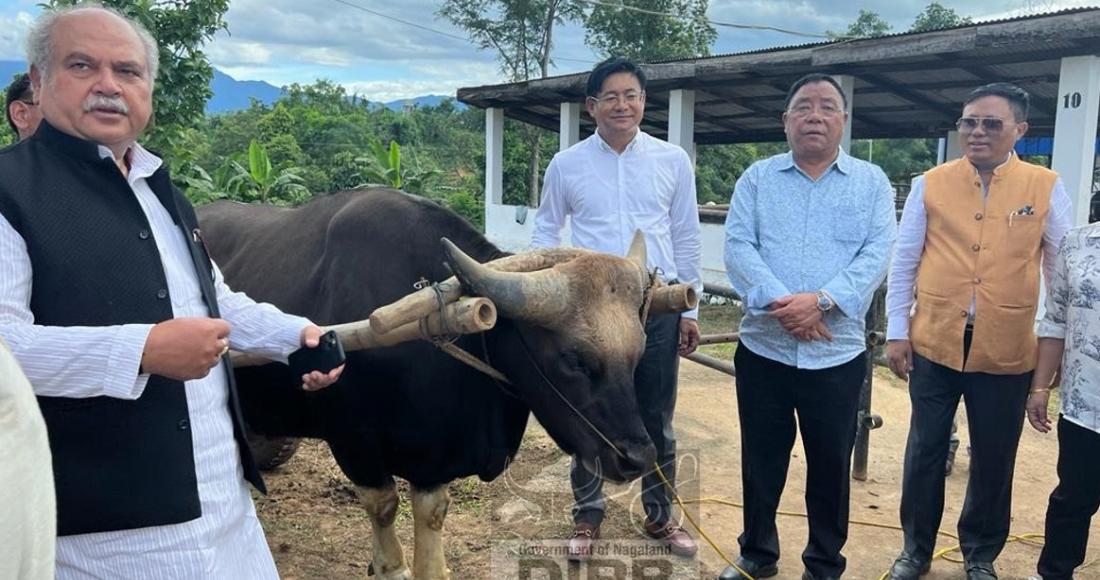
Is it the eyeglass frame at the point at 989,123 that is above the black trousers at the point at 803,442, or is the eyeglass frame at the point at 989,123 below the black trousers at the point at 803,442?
above

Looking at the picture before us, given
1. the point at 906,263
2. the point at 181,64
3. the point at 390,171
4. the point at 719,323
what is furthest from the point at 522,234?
the point at 906,263

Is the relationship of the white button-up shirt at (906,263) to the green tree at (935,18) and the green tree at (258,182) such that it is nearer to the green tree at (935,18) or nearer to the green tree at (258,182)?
the green tree at (258,182)

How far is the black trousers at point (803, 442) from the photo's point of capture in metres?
3.58

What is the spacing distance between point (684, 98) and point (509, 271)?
11215 mm

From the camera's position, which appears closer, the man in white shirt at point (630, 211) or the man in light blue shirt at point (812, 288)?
the man in light blue shirt at point (812, 288)

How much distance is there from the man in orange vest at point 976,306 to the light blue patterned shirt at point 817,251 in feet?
1.13

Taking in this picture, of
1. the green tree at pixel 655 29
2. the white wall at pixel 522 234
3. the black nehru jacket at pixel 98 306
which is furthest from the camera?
the green tree at pixel 655 29

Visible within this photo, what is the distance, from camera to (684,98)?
1352 cm

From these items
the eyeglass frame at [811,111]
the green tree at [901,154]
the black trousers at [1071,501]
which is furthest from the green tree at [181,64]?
the green tree at [901,154]

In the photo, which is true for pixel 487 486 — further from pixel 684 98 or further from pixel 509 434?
pixel 684 98

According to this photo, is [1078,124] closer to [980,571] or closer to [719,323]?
[719,323]

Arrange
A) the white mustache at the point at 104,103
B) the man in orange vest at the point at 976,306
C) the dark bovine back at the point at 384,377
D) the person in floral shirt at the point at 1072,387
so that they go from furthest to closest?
1. the man in orange vest at the point at 976,306
2. the person in floral shirt at the point at 1072,387
3. the dark bovine back at the point at 384,377
4. the white mustache at the point at 104,103

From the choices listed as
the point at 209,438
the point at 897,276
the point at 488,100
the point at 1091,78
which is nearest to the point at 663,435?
the point at 897,276

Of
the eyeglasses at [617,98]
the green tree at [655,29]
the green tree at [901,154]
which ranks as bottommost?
the eyeglasses at [617,98]
